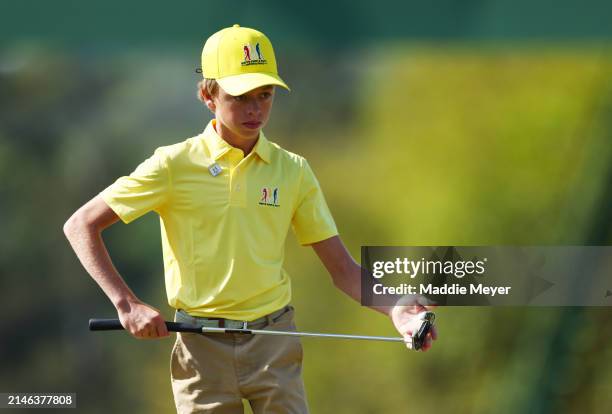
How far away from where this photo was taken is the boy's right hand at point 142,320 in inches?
107

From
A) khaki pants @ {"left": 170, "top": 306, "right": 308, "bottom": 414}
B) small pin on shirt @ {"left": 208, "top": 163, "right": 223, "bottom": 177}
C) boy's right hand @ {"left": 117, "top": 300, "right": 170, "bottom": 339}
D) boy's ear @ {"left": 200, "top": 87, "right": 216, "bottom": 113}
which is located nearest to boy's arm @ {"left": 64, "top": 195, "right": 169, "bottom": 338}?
boy's right hand @ {"left": 117, "top": 300, "right": 170, "bottom": 339}

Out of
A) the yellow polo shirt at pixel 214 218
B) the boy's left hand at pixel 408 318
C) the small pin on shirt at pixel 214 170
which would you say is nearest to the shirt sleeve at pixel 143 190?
the yellow polo shirt at pixel 214 218

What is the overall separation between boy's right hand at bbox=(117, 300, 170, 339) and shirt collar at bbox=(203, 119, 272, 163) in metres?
0.47

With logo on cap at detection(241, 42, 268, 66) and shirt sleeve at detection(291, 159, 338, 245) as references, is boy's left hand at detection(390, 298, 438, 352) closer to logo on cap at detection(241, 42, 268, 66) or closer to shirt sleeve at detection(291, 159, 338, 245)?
shirt sleeve at detection(291, 159, 338, 245)

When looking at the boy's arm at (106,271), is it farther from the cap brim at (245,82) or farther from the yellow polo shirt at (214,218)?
the cap brim at (245,82)

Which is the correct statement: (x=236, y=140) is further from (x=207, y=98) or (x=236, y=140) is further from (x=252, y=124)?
(x=207, y=98)

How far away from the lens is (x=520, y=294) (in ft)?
14.4

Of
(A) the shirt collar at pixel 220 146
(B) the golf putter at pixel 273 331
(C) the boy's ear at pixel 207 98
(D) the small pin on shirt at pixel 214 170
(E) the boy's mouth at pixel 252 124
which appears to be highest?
(C) the boy's ear at pixel 207 98

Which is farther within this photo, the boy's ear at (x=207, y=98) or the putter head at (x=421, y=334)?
the boy's ear at (x=207, y=98)

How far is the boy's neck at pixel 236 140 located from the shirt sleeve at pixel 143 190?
0.62ft

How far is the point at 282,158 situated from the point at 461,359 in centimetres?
190

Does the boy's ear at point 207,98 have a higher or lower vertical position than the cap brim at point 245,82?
lower

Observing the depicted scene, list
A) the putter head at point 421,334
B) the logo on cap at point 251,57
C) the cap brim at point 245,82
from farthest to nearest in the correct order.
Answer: the logo on cap at point 251,57 → the cap brim at point 245,82 → the putter head at point 421,334

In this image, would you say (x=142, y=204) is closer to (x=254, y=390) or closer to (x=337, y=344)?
(x=254, y=390)
